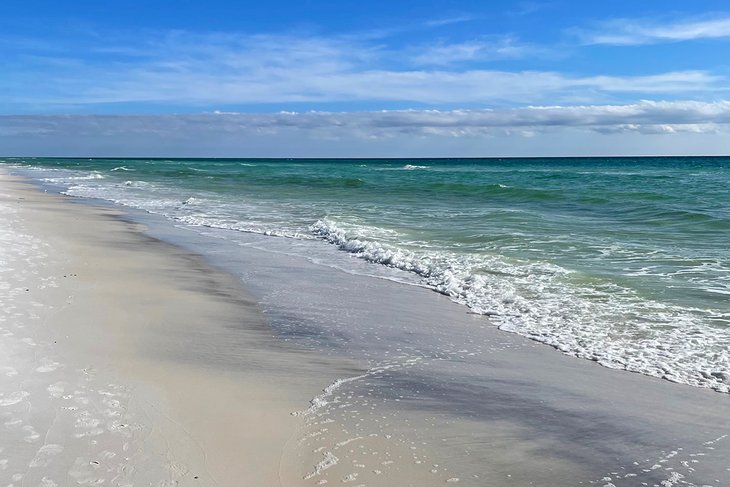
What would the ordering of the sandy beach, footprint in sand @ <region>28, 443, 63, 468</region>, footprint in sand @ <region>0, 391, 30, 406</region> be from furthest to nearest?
footprint in sand @ <region>0, 391, 30, 406</region> < the sandy beach < footprint in sand @ <region>28, 443, 63, 468</region>

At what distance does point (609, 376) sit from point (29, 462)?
4597 millimetres

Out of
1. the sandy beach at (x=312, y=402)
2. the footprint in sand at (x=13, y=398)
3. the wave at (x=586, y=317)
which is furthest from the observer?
the wave at (x=586, y=317)

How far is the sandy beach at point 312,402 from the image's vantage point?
13.1 ft

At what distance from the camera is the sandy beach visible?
4.00 meters

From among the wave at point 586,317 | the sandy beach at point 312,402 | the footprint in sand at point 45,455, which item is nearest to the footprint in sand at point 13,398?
the sandy beach at point 312,402

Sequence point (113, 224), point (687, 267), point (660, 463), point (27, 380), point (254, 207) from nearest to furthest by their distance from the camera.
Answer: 1. point (660, 463)
2. point (27, 380)
3. point (687, 267)
4. point (113, 224)
5. point (254, 207)

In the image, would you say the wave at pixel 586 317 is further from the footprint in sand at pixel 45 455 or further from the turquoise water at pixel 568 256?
the footprint in sand at pixel 45 455

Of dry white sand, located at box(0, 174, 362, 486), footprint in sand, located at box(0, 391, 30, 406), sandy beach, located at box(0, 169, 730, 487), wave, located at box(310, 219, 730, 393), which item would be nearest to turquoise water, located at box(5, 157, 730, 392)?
wave, located at box(310, 219, 730, 393)

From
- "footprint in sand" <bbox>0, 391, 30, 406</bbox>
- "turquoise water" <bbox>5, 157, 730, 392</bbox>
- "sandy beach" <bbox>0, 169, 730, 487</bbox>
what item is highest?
"turquoise water" <bbox>5, 157, 730, 392</bbox>

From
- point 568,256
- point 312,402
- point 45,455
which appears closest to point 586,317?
point 312,402

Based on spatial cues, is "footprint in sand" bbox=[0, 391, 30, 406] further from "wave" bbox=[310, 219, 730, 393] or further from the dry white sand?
"wave" bbox=[310, 219, 730, 393]

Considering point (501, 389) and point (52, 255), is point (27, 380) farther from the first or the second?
point (52, 255)

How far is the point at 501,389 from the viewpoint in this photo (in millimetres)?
5500

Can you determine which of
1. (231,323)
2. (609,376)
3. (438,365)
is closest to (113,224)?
(231,323)
